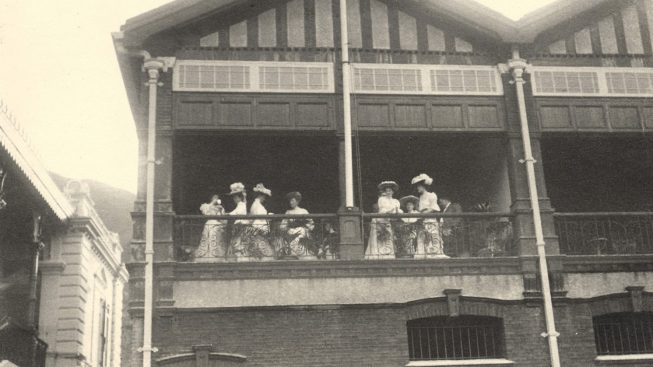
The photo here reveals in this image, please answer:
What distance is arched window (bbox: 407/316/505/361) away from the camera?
16.1 m

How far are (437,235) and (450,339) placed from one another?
6.24ft

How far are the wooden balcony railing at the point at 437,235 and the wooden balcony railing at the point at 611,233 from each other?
1257 mm

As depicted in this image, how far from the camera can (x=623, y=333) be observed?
54.3 feet

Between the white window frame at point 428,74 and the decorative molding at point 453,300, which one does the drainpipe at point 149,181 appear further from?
the decorative molding at point 453,300

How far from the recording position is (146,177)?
16234 millimetres

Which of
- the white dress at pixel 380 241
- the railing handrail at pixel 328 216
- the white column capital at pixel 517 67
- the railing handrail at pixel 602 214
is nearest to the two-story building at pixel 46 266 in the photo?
the railing handrail at pixel 328 216

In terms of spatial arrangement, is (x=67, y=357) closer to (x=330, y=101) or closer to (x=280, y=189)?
(x=280, y=189)

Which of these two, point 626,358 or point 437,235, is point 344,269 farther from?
point 626,358

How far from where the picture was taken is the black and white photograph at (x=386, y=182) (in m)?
15.6

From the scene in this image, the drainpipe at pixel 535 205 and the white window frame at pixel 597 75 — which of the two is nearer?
the drainpipe at pixel 535 205

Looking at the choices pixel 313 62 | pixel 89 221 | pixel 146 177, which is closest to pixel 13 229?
pixel 89 221

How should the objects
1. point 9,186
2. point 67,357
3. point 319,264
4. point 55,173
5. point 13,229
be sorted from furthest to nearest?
1. point 55,173
2. point 67,357
3. point 13,229
4. point 9,186
5. point 319,264

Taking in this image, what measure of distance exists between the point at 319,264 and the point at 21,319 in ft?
36.8

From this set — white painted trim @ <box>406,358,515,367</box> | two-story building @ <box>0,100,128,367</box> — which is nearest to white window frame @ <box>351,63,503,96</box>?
white painted trim @ <box>406,358,515,367</box>
